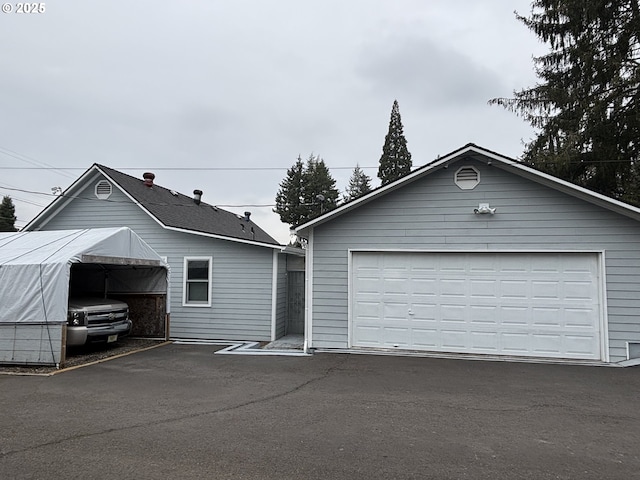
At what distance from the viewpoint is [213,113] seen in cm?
1545

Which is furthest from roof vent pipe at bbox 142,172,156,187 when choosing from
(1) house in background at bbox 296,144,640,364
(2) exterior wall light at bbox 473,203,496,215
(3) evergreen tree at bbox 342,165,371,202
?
(3) evergreen tree at bbox 342,165,371,202

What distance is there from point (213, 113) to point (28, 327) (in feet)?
32.2

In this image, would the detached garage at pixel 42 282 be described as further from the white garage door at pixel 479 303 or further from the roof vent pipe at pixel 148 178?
the white garage door at pixel 479 303

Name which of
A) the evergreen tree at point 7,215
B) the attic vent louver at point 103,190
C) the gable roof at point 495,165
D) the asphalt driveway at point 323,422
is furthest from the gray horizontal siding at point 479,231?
the evergreen tree at point 7,215

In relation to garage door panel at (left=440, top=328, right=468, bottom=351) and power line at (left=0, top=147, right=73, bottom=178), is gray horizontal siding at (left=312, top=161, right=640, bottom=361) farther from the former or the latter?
power line at (left=0, top=147, right=73, bottom=178)

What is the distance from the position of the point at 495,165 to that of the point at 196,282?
8808 mm

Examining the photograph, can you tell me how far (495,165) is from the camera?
9.37 metres

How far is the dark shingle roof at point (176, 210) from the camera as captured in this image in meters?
13.2

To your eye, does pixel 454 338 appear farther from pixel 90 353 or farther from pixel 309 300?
pixel 90 353

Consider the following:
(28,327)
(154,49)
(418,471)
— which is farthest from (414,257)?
(154,49)

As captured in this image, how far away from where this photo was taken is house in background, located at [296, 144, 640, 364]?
8.73 metres

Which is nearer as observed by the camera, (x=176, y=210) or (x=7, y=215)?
(x=176, y=210)

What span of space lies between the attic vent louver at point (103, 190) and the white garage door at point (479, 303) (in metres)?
8.83

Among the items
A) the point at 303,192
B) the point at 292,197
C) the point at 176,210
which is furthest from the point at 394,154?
the point at 176,210
